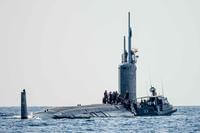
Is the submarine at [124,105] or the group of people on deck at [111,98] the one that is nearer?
the submarine at [124,105]

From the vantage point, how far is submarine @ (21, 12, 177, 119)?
405ft

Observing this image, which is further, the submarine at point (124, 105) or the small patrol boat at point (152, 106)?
the small patrol boat at point (152, 106)

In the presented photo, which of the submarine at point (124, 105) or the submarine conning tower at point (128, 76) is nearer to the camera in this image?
the submarine at point (124, 105)

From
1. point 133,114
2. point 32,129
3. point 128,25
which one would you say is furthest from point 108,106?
point 32,129

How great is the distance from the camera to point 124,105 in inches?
5448

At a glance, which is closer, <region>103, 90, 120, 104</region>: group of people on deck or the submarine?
the submarine

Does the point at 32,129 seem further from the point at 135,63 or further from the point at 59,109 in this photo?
the point at 135,63

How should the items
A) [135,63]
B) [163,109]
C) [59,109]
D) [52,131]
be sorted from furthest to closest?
1. [135,63]
2. [163,109]
3. [59,109]
4. [52,131]

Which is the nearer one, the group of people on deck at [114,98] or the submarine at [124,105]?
the submarine at [124,105]

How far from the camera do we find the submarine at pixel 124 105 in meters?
123

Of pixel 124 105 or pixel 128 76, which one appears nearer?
pixel 124 105

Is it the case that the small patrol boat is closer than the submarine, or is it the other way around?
the submarine

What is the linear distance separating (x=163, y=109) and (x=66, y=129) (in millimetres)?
57249

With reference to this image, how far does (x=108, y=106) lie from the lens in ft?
433
